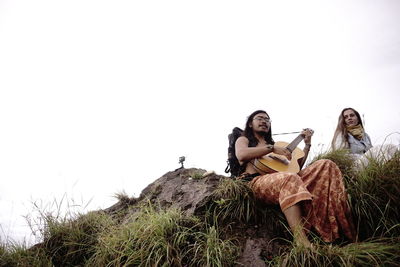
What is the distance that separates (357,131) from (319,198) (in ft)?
7.35

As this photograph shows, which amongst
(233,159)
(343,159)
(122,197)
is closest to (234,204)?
(233,159)

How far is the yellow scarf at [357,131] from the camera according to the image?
406cm

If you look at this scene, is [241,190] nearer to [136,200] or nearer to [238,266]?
[238,266]

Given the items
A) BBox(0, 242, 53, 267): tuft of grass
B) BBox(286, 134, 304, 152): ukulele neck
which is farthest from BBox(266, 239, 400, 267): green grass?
BBox(0, 242, 53, 267): tuft of grass

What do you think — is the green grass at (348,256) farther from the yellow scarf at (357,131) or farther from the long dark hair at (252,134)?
the yellow scarf at (357,131)

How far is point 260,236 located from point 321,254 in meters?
0.82

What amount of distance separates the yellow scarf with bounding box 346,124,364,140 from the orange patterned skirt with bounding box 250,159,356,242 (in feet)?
6.17

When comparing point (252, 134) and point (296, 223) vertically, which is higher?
point (252, 134)

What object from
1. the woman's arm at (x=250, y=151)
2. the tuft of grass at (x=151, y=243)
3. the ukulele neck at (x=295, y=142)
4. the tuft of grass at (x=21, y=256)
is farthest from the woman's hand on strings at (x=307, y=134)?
the tuft of grass at (x=21, y=256)

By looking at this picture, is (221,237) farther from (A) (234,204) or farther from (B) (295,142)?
(B) (295,142)

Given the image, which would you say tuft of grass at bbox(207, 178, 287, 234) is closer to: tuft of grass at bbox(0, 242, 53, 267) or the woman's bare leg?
the woman's bare leg

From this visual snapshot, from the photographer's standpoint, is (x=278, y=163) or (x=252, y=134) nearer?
(x=278, y=163)

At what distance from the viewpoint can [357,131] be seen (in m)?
4.06

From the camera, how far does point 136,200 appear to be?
4.25 meters
